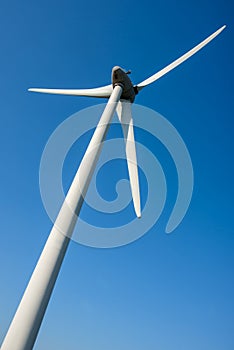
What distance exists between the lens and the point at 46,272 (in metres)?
7.07

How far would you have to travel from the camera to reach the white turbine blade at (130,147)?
16.1 metres

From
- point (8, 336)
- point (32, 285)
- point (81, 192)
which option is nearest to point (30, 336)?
point (8, 336)

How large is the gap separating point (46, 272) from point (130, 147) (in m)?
11.0

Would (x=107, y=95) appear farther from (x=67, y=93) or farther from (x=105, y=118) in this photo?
(x=105, y=118)

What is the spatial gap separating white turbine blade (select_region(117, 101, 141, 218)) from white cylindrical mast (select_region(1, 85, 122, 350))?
6291mm

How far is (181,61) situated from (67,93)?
8.19 metres

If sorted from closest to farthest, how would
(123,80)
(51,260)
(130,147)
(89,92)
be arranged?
(51,260), (130,147), (123,80), (89,92)

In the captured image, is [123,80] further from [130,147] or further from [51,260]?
[51,260]

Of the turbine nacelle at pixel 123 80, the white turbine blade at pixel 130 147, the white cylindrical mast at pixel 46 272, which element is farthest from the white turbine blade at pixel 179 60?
the white cylindrical mast at pixel 46 272

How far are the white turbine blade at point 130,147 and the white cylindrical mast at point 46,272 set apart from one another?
248 inches

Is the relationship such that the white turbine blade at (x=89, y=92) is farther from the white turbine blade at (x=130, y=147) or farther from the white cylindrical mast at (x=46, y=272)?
the white cylindrical mast at (x=46, y=272)

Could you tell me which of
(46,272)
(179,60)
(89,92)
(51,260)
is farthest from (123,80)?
(46,272)

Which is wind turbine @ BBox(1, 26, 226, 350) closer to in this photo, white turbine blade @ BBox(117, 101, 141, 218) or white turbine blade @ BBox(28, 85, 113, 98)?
white turbine blade @ BBox(117, 101, 141, 218)

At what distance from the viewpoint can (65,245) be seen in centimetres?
773
